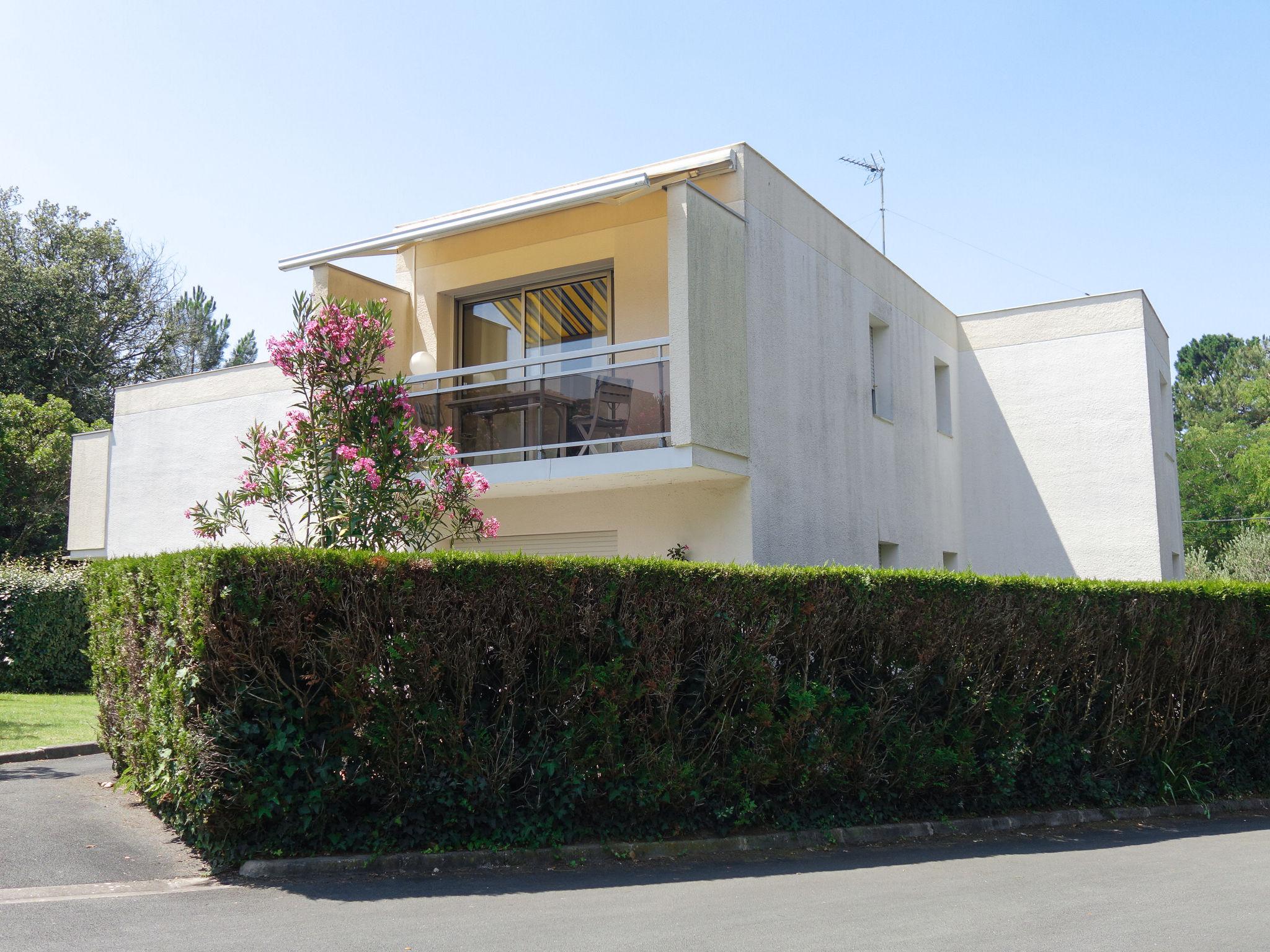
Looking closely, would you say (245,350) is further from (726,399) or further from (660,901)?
(660,901)

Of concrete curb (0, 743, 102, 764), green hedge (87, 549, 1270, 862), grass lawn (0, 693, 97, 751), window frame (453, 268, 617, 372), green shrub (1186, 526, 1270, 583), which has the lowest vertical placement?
concrete curb (0, 743, 102, 764)

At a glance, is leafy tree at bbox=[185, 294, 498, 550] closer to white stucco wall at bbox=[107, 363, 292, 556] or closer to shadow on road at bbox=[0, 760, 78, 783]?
shadow on road at bbox=[0, 760, 78, 783]

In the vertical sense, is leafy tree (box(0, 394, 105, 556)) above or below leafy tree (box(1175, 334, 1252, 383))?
below

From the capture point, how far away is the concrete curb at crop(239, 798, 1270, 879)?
764cm

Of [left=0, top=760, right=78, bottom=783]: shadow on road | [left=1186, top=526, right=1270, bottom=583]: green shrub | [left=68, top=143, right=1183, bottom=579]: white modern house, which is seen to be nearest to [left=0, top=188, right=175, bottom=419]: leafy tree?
[left=68, top=143, right=1183, bottom=579]: white modern house

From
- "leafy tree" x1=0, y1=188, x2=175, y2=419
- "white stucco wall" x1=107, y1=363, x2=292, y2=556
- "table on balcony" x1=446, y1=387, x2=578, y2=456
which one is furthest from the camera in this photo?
"leafy tree" x1=0, y1=188, x2=175, y2=419

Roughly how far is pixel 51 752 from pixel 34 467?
23.8m

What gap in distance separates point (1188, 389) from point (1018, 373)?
53.6 meters

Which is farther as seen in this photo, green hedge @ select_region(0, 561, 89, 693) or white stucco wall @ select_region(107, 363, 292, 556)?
green hedge @ select_region(0, 561, 89, 693)

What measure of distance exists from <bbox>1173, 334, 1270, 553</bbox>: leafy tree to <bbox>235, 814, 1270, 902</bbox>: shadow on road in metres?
40.6

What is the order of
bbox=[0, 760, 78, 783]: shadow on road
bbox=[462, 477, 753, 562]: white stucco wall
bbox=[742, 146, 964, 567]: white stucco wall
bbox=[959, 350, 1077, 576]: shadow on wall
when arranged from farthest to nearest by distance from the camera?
1. bbox=[959, 350, 1077, 576]: shadow on wall
2. bbox=[742, 146, 964, 567]: white stucco wall
3. bbox=[462, 477, 753, 562]: white stucco wall
4. bbox=[0, 760, 78, 783]: shadow on road

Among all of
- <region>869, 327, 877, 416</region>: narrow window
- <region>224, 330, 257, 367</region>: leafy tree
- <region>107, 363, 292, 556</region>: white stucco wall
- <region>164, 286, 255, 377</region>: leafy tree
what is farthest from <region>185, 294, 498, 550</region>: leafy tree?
<region>224, 330, 257, 367</region>: leafy tree

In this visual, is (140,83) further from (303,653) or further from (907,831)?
(907,831)

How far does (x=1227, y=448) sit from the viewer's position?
5462 cm
